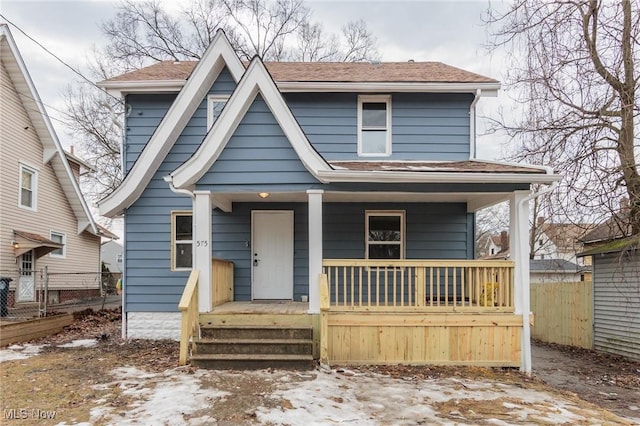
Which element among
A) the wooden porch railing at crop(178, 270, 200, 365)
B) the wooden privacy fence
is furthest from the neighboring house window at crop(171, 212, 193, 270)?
the wooden privacy fence

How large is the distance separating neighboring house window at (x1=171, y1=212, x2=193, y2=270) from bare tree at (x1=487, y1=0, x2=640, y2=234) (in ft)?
23.6

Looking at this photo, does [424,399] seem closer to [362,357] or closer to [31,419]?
[362,357]

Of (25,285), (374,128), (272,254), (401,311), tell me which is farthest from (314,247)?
(25,285)

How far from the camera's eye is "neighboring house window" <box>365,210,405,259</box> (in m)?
9.18

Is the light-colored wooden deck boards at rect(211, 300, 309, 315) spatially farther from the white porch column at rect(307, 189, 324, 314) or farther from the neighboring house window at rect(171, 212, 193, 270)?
the neighboring house window at rect(171, 212, 193, 270)

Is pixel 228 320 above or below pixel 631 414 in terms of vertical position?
above

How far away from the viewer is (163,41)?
19.4m

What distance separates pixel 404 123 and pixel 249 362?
599 cm

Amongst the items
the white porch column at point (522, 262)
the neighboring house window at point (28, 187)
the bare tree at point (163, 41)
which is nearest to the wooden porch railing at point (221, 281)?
the white porch column at point (522, 262)

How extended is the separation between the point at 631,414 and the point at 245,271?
6696 millimetres

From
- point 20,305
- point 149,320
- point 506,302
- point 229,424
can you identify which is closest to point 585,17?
point 506,302

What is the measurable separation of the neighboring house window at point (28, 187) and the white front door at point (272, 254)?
7.99 meters

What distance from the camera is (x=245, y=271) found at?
9.01 m
